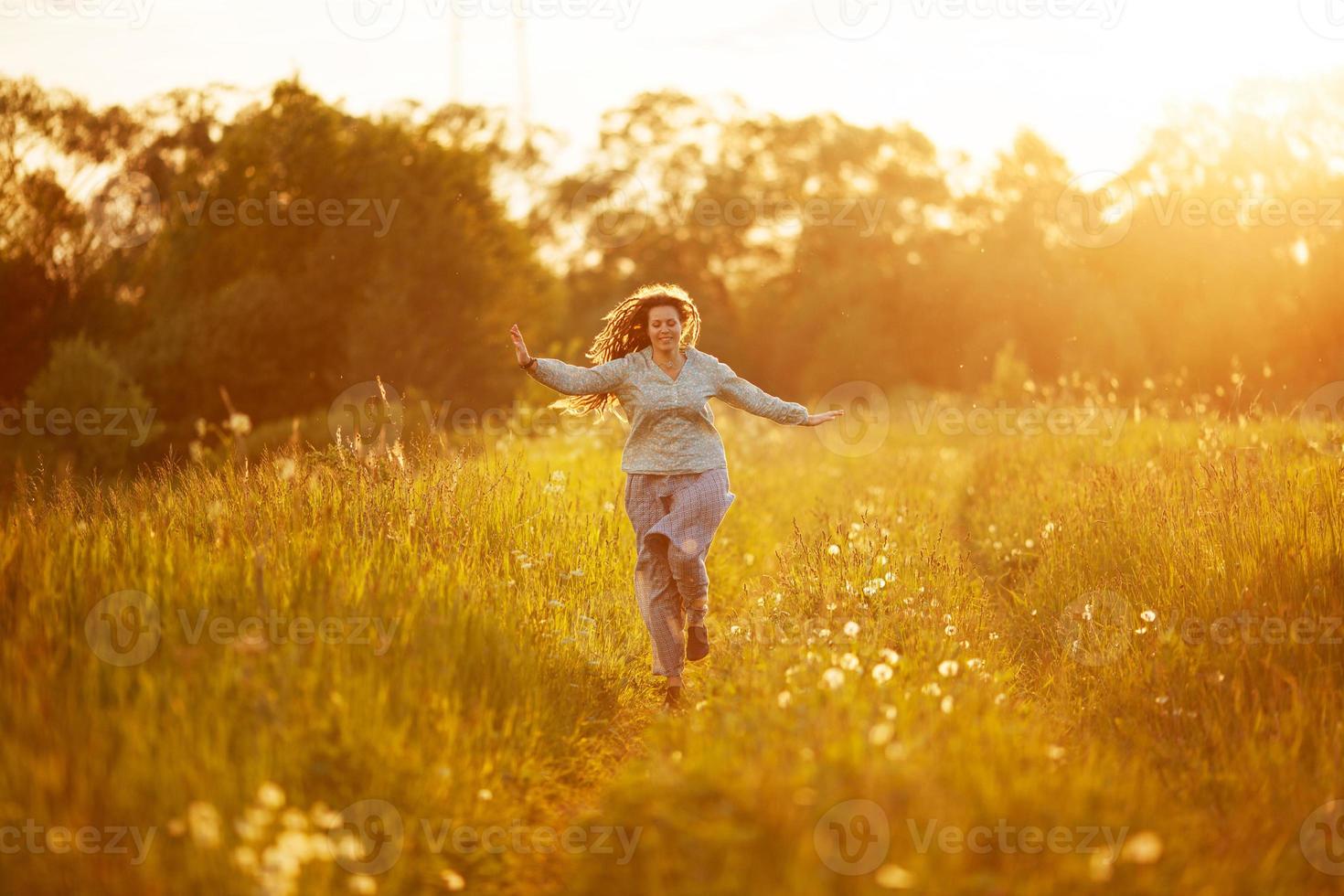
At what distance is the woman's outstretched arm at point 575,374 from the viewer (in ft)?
20.6

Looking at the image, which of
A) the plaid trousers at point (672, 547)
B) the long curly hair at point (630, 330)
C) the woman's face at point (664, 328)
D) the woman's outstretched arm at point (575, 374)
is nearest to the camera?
the woman's outstretched arm at point (575, 374)

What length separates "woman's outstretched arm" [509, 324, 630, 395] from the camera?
6281 mm

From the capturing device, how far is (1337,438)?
812 centimetres

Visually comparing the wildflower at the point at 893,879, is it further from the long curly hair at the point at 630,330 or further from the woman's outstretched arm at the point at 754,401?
the long curly hair at the point at 630,330

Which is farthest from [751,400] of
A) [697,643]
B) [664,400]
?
[697,643]

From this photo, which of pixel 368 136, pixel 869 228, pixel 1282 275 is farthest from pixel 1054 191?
pixel 368 136

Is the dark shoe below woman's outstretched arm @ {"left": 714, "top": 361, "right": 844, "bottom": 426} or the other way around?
below

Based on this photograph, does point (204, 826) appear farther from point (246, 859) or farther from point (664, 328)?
point (664, 328)

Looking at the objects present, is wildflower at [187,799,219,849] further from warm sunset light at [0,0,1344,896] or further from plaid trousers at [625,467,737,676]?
plaid trousers at [625,467,737,676]

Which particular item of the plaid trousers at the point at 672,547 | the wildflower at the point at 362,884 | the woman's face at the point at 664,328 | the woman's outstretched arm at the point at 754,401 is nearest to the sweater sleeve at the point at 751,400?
the woman's outstretched arm at the point at 754,401

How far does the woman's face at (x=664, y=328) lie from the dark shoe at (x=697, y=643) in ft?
5.88

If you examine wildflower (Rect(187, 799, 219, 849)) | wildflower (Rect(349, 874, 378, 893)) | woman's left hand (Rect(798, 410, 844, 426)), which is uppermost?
woman's left hand (Rect(798, 410, 844, 426))

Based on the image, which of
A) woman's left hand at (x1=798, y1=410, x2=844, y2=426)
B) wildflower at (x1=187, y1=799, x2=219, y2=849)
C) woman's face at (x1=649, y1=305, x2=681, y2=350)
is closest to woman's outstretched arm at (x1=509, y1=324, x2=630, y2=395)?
woman's face at (x1=649, y1=305, x2=681, y2=350)

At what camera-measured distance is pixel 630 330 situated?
706 centimetres
